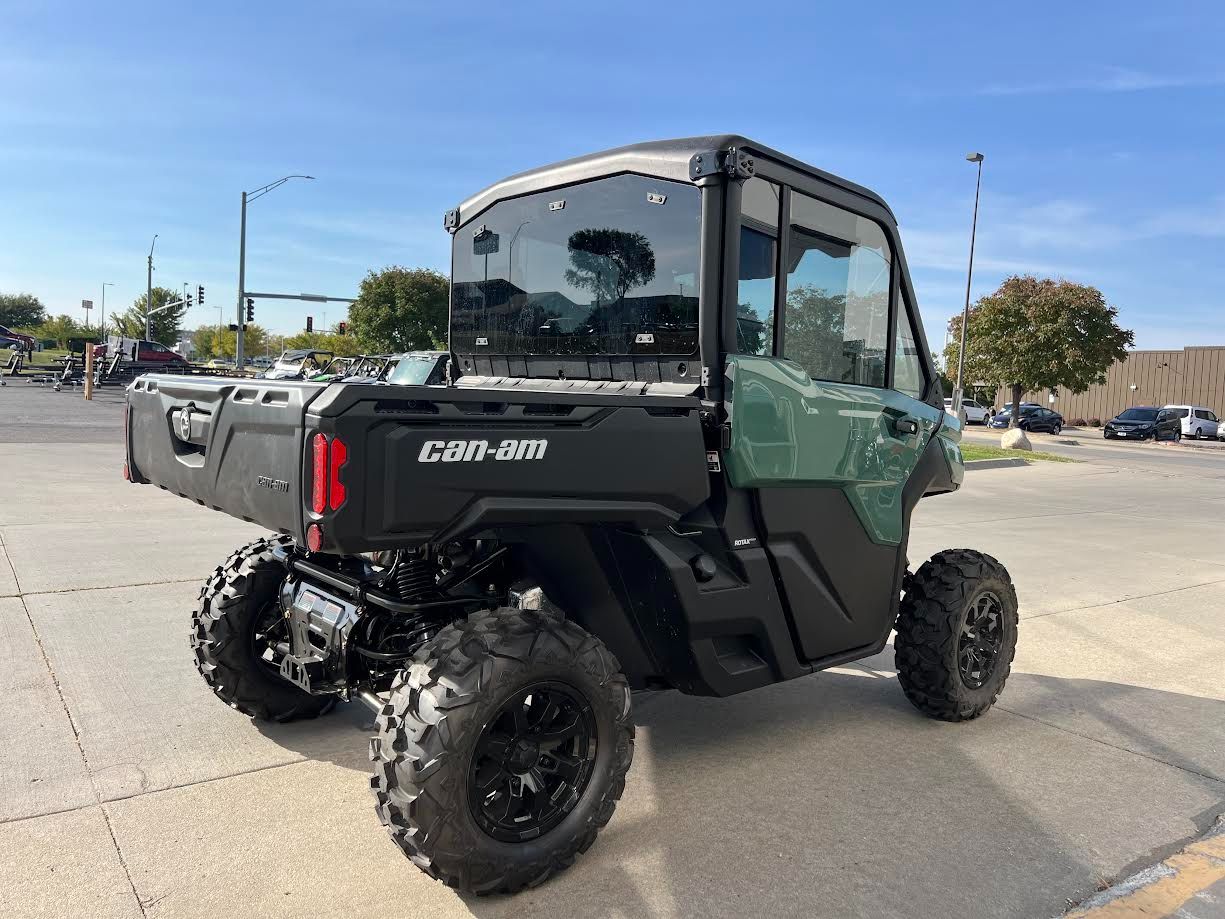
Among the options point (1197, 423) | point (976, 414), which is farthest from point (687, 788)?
point (976, 414)

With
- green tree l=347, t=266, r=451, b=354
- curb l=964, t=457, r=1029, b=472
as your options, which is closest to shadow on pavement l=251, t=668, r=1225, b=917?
curb l=964, t=457, r=1029, b=472

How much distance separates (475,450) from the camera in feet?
8.79

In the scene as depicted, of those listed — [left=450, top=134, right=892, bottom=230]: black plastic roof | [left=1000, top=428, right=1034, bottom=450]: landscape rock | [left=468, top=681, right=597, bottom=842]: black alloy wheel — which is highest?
[left=450, top=134, right=892, bottom=230]: black plastic roof

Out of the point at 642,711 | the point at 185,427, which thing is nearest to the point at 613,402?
the point at 185,427

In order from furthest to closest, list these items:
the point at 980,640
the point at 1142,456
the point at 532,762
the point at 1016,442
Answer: the point at 1142,456
the point at 1016,442
the point at 980,640
the point at 532,762

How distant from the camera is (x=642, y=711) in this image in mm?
4484

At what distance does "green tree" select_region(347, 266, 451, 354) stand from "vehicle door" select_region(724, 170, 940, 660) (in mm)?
55733

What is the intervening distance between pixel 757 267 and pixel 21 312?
11452cm

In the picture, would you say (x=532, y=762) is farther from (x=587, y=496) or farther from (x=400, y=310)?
(x=400, y=310)

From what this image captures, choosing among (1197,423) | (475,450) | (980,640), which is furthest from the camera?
(1197,423)

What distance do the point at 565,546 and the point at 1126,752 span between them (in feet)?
9.46

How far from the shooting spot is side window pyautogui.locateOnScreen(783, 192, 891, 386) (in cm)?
370

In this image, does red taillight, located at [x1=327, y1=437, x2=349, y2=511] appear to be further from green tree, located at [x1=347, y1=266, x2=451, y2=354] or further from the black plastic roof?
green tree, located at [x1=347, y1=266, x2=451, y2=354]

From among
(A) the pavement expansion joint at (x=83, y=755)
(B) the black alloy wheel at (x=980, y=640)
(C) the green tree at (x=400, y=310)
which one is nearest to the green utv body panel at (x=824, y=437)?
(B) the black alloy wheel at (x=980, y=640)
